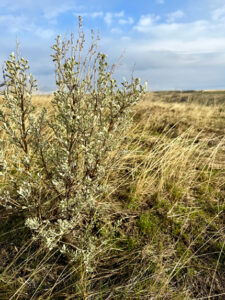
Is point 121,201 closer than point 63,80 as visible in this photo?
No

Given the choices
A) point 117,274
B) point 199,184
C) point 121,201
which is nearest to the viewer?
point 117,274

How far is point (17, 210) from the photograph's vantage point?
9.12ft

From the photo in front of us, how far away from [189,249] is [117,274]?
2.84 feet

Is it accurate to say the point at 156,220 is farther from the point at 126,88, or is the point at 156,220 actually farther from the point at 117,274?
the point at 126,88

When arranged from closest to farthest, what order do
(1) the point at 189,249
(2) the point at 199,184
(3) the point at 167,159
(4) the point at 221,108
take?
1. (1) the point at 189,249
2. (2) the point at 199,184
3. (3) the point at 167,159
4. (4) the point at 221,108

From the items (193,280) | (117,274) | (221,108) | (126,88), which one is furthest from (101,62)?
(221,108)

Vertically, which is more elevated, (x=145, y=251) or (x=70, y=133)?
(x=70, y=133)

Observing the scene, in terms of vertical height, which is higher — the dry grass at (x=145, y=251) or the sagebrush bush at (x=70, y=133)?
the sagebrush bush at (x=70, y=133)

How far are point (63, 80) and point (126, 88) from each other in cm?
63

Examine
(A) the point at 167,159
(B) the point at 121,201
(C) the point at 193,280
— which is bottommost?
(C) the point at 193,280

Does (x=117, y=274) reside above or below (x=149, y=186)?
below

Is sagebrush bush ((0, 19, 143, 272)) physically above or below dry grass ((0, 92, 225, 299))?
above

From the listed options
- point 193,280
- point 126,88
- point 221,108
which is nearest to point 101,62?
point 126,88

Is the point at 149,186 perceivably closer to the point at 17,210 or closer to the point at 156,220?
the point at 156,220
